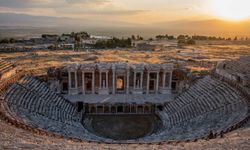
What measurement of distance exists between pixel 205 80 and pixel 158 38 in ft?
390

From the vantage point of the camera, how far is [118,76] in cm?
3809

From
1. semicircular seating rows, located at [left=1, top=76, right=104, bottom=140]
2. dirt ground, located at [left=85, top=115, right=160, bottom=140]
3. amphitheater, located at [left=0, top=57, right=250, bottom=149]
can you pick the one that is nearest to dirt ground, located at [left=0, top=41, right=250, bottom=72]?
amphitheater, located at [left=0, top=57, right=250, bottom=149]

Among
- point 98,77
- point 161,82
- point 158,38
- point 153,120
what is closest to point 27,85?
point 98,77

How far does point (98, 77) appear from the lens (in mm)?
37625

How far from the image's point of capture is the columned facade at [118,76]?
36.7 metres

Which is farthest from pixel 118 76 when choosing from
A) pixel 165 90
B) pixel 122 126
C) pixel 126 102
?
pixel 122 126

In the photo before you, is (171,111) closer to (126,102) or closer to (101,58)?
(126,102)

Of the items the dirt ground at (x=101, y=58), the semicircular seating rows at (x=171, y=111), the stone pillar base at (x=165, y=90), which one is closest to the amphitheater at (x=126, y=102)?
the semicircular seating rows at (x=171, y=111)

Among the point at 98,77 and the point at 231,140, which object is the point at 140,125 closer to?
the point at 98,77

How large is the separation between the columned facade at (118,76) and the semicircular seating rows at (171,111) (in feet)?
14.4

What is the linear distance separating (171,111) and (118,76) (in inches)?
382

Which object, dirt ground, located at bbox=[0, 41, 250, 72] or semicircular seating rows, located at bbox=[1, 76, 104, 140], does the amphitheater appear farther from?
dirt ground, located at bbox=[0, 41, 250, 72]

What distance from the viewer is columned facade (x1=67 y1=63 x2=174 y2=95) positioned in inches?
1446

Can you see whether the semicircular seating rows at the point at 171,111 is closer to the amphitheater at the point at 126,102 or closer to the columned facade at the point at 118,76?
the amphitheater at the point at 126,102
